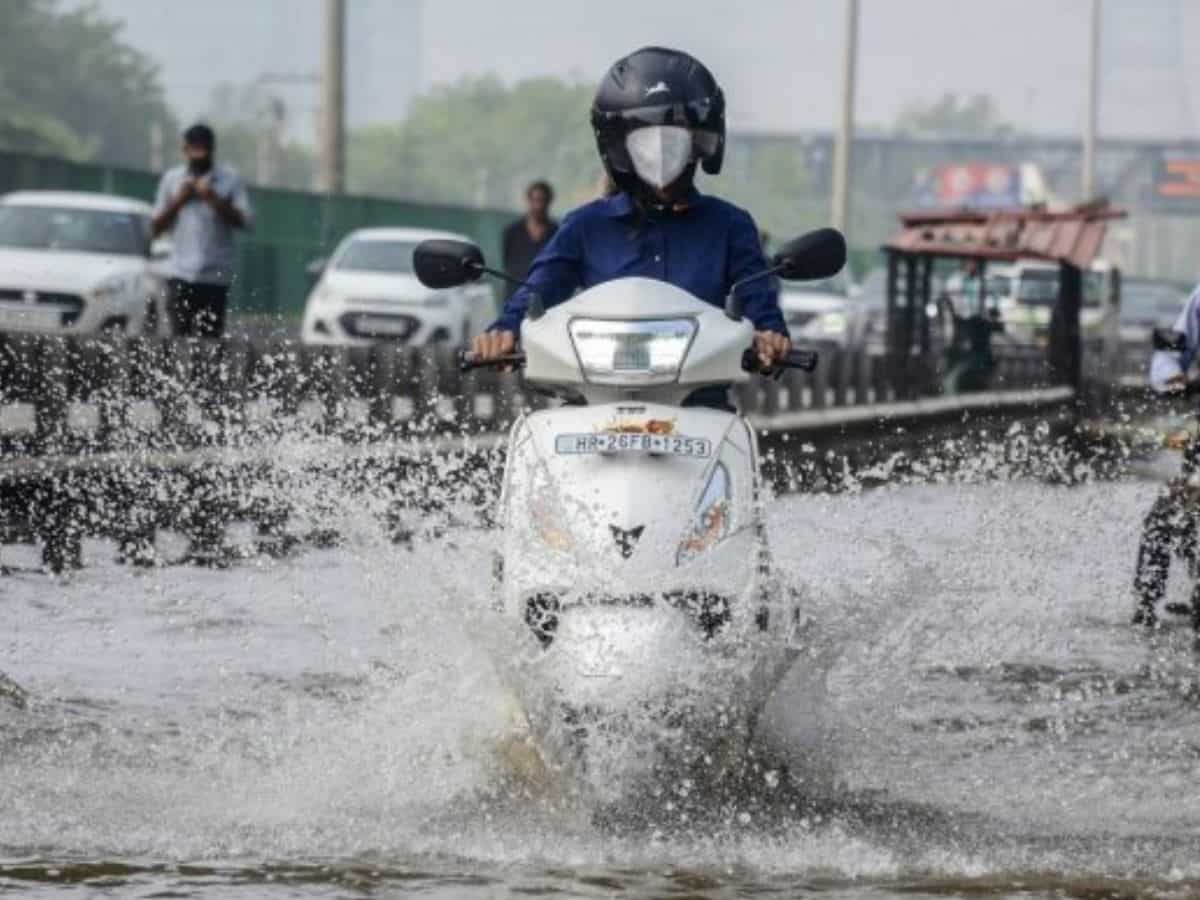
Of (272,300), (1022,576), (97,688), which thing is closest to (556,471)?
(97,688)

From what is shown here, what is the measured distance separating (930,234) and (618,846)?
2514 cm

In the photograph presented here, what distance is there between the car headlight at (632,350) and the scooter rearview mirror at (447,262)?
44 cm

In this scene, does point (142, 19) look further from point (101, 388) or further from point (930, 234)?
point (101, 388)

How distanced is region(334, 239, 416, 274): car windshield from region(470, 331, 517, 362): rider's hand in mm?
28639

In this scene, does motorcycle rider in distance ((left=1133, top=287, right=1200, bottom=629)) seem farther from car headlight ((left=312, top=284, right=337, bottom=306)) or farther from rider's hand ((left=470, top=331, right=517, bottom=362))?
car headlight ((left=312, top=284, right=337, bottom=306))

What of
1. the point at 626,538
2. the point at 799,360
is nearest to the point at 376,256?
the point at 799,360

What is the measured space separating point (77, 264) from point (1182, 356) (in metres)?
18.9

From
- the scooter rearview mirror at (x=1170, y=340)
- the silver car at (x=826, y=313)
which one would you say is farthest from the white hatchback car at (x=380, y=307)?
the scooter rearview mirror at (x=1170, y=340)

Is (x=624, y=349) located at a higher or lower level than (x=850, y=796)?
higher

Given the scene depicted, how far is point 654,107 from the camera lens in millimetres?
7898

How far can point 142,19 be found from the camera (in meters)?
158

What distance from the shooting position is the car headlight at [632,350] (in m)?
7.33

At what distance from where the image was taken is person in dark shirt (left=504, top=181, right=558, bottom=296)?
2358cm

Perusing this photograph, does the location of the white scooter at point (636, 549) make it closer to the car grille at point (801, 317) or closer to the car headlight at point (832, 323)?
the car headlight at point (832, 323)
